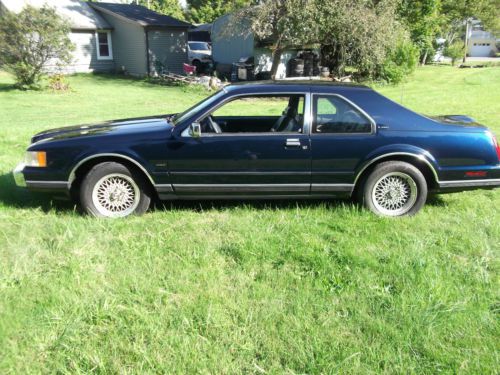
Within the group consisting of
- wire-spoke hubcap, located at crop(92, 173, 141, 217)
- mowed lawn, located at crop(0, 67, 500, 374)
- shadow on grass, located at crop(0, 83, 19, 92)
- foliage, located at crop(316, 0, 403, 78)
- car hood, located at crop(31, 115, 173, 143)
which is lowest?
mowed lawn, located at crop(0, 67, 500, 374)

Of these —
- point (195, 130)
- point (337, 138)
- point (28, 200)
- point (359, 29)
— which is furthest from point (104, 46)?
point (337, 138)

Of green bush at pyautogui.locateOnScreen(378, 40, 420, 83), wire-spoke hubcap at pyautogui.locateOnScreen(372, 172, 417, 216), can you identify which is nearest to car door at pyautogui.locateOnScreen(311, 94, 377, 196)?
wire-spoke hubcap at pyautogui.locateOnScreen(372, 172, 417, 216)

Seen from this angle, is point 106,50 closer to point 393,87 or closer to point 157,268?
point 393,87

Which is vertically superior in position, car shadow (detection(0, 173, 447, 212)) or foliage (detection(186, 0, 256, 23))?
foliage (detection(186, 0, 256, 23))

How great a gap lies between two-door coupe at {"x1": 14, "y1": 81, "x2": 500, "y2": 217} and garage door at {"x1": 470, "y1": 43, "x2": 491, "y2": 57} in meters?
75.6

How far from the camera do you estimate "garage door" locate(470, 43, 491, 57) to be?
2778 inches

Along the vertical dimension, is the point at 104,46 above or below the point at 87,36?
below

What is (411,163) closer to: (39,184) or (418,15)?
(39,184)

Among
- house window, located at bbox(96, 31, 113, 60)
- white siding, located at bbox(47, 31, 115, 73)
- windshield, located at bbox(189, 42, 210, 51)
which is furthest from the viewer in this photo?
windshield, located at bbox(189, 42, 210, 51)

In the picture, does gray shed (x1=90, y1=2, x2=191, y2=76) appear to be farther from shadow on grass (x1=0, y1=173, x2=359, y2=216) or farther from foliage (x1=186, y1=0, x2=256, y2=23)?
foliage (x1=186, y1=0, x2=256, y2=23)

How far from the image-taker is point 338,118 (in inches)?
193

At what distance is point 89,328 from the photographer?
298cm

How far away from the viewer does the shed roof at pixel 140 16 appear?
25.1 meters

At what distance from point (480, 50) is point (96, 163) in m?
79.4
